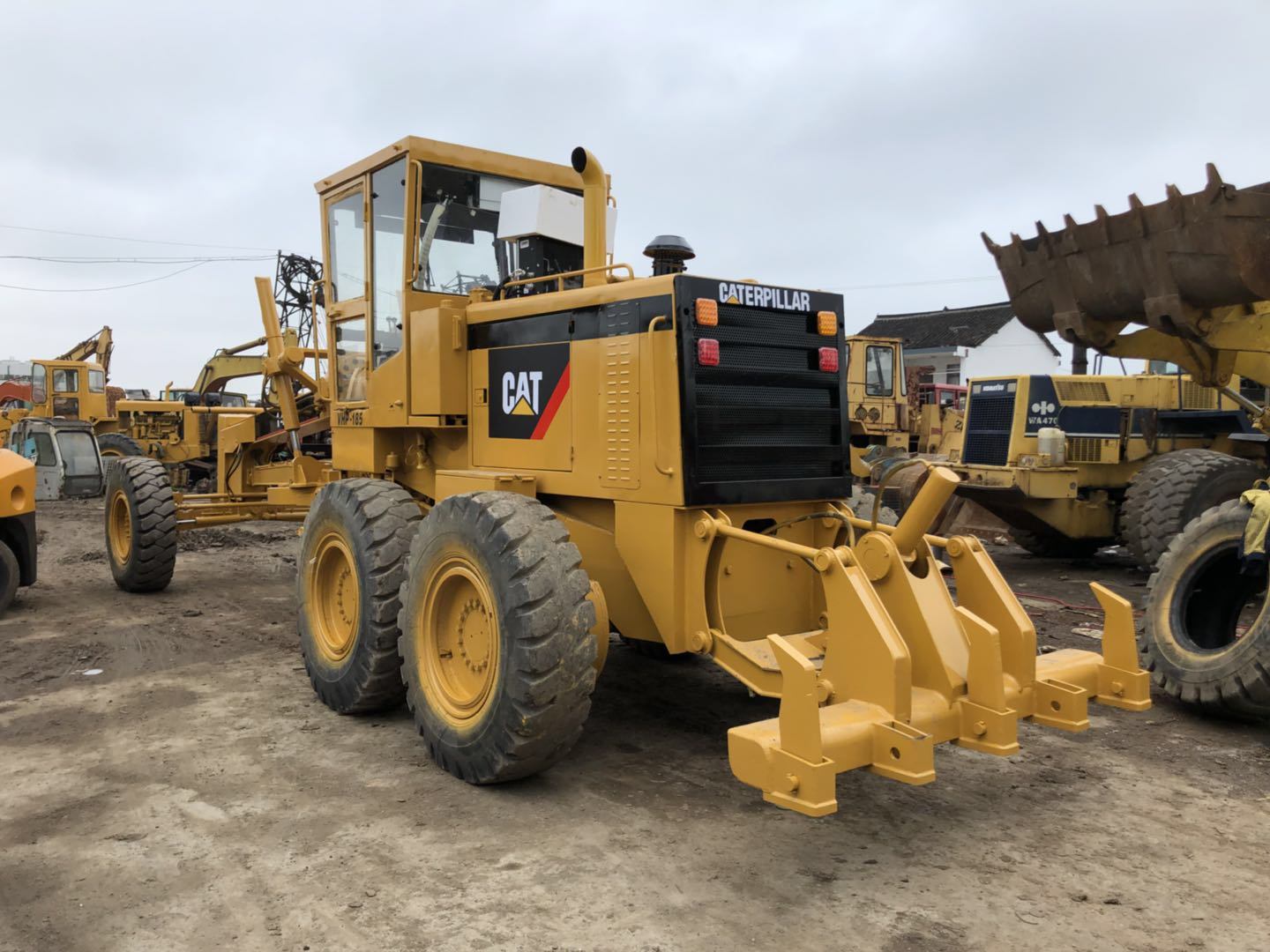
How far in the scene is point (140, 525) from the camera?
28.7ft

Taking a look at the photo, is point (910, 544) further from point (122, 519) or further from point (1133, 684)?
point (122, 519)

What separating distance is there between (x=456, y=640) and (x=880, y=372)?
12.6m

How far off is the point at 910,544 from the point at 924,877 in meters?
1.28

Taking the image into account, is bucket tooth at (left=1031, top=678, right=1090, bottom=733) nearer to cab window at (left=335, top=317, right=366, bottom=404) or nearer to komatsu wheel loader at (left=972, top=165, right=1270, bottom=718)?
komatsu wheel loader at (left=972, top=165, right=1270, bottom=718)

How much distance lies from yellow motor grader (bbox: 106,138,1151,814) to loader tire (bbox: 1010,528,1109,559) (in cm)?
697

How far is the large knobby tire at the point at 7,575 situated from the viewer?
8.03 m

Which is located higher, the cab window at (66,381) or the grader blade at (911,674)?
the cab window at (66,381)

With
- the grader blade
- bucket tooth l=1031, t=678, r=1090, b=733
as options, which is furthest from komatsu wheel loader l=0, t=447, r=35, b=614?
bucket tooth l=1031, t=678, r=1090, b=733

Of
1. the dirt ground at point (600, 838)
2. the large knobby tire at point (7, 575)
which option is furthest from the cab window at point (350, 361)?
the large knobby tire at point (7, 575)

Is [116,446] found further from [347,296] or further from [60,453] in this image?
[347,296]

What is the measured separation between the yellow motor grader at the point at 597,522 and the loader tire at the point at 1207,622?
1.53m

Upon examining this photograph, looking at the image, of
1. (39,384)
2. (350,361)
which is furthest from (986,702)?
(39,384)

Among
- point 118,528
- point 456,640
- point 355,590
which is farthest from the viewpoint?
point 118,528

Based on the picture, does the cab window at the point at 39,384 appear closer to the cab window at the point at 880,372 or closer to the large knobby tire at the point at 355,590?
the cab window at the point at 880,372
